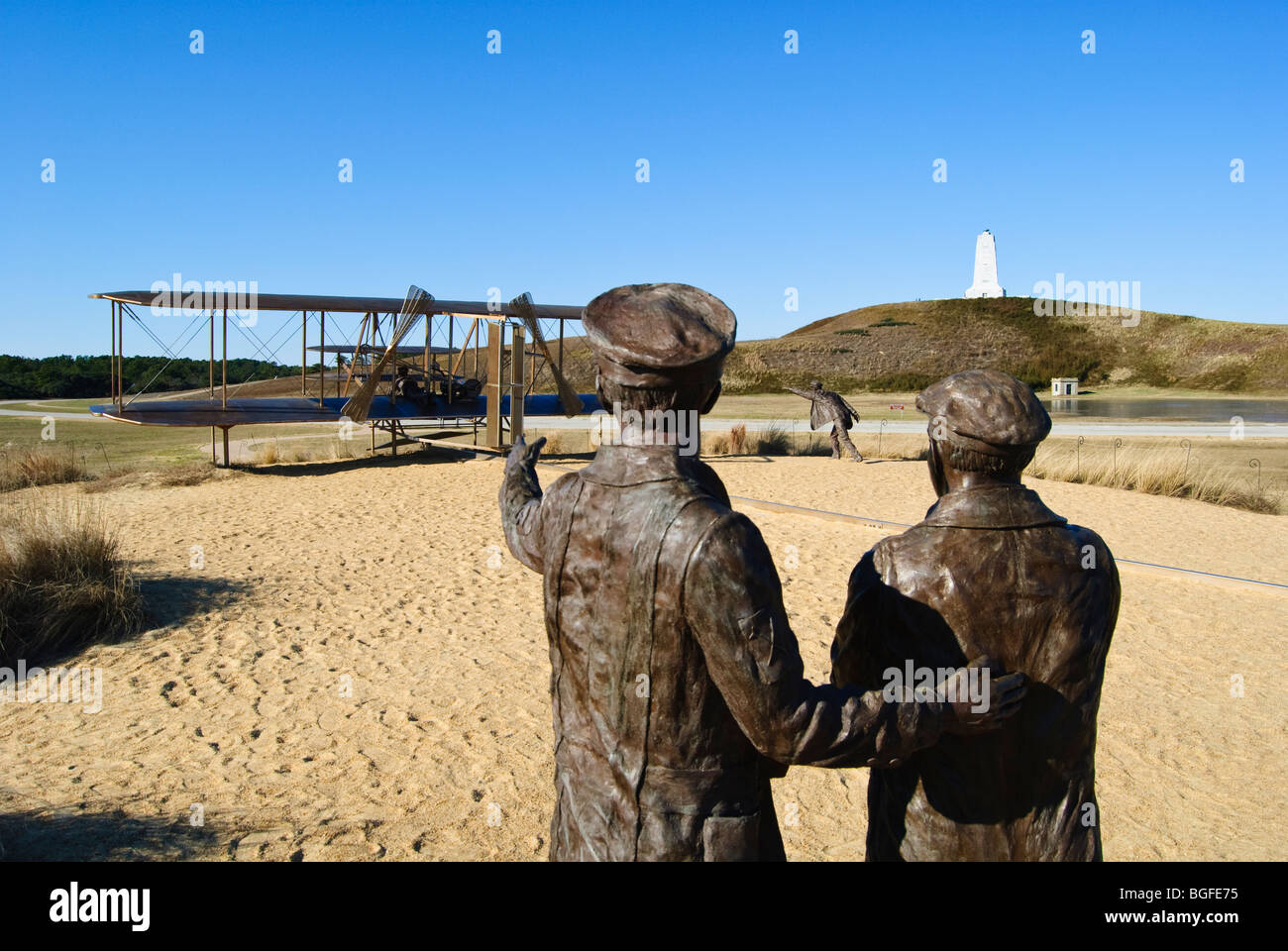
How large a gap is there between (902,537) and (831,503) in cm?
1097

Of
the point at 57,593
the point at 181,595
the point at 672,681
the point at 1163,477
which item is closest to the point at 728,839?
the point at 672,681

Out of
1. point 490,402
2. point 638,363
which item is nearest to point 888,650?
point 638,363

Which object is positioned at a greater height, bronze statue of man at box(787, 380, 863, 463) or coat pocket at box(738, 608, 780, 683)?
bronze statue of man at box(787, 380, 863, 463)

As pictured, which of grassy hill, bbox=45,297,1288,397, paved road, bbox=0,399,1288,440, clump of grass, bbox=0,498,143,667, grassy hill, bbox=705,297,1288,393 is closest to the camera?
clump of grass, bbox=0,498,143,667

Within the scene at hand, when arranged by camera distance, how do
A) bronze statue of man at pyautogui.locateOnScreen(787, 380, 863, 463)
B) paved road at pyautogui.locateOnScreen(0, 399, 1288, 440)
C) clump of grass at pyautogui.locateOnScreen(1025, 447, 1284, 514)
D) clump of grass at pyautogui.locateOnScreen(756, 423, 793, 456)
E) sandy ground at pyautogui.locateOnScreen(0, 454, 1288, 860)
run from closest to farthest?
sandy ground at pyautogui.locateOnScreen(0, 454, 1288, 860)
clump of grass at pyautogui.locateOnScreen(1025, 447, 1284, 514)
bronze statue of man at pyautogui.locateOnScreen(787, 380, 863, 463)
clump of grass at pyautogui.locateOnScreen(756, 423, 793, 456)
paved road at pyautogui.locateOnScreen(0, 399, 1288, 440)

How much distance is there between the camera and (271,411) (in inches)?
709

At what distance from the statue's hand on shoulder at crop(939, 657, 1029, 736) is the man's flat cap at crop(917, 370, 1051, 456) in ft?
1.62

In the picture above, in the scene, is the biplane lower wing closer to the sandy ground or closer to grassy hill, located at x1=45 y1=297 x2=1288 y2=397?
the sandy ground

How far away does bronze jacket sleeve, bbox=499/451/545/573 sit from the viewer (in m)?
2.03

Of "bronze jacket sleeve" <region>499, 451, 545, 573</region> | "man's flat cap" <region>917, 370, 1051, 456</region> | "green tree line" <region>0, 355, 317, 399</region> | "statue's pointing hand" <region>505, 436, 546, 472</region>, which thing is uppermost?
"green tree line" <region>0, 355, 317, 399</region>

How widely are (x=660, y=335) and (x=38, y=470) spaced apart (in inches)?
644

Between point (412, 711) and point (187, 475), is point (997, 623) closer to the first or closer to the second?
point (412, 711)

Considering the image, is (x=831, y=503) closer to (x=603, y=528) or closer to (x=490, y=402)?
(x=490, y=402)

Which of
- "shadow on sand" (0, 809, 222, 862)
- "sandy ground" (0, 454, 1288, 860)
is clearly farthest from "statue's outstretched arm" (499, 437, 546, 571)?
"shadow on sand" (0, 809, 222, 862)
